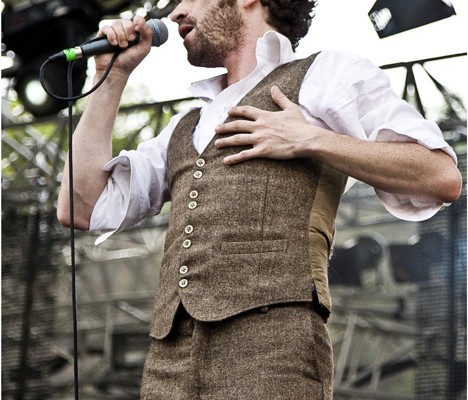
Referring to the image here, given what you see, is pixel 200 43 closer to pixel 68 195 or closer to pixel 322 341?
pixel 68 195

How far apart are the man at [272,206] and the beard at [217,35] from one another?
0.39 ft

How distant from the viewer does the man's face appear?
79.0 inches

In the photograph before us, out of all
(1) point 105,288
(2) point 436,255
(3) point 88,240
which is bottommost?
(1) point 105,288

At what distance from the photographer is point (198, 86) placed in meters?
2.05

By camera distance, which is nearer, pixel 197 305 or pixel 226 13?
pixel 197 305

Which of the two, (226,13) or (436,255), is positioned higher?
(226,13)

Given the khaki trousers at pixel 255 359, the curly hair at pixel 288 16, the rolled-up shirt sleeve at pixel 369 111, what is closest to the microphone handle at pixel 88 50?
the curly hair at pixel 288 16

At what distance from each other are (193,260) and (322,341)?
0.87 ft

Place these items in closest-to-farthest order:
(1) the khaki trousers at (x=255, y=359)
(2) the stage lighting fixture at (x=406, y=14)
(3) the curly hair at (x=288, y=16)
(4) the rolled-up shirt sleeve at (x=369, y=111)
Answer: (1) the khaki trousers at (x=255, y=359), (4) the rolled-up shirt sleeve at (x=369, y=111), (3) the curly hair at (x=288, y=16), (2) the stage lighting fixture at (x=406, y=14)

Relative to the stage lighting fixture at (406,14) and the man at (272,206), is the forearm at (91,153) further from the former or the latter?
the stage lighting fixture at (406,14)

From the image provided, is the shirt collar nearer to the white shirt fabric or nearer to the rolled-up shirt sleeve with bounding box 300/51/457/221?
the white shirt fabric

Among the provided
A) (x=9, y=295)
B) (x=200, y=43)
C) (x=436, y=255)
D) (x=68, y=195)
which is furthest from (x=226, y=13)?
(x=9, y=295)

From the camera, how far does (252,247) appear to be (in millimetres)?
1653

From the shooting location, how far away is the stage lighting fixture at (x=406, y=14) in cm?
405
